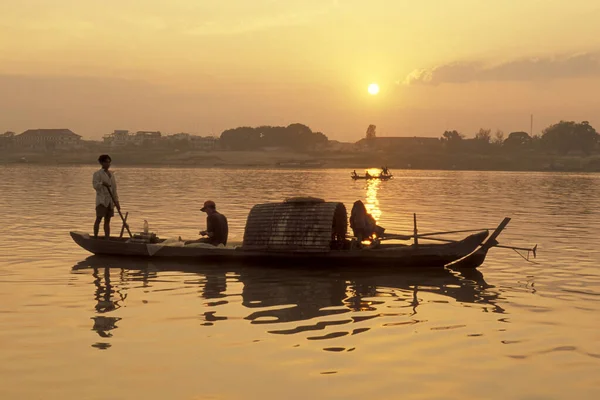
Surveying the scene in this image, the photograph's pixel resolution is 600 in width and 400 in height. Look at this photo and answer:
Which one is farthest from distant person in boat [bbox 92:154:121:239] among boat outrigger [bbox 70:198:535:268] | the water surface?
boat outrigger [bbox 70:198:535:268]

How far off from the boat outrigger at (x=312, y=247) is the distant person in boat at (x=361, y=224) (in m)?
0.33

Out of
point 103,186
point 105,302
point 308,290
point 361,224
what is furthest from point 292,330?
point 103,186

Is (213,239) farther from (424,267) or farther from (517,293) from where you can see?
(517,293)

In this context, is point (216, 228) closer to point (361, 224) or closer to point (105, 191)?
point (105, 191)

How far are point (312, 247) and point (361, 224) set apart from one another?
1581 millimetres

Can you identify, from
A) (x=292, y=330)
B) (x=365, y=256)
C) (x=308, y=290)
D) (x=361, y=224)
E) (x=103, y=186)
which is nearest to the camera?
(x=292, y=330)

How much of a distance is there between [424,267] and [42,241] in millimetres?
11205

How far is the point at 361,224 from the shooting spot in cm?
1748

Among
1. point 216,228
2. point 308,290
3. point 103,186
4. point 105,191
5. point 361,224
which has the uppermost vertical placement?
point 103,186

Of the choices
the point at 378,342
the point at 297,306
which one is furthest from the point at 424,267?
the point at 378,342

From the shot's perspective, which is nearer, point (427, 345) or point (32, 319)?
point (427, 345)

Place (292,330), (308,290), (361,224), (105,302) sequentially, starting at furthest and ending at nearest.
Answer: (361,224)
(308,290)
(105,302)
(292,330)

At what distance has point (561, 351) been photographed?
32.0ft

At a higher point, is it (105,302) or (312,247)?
(312,247)
